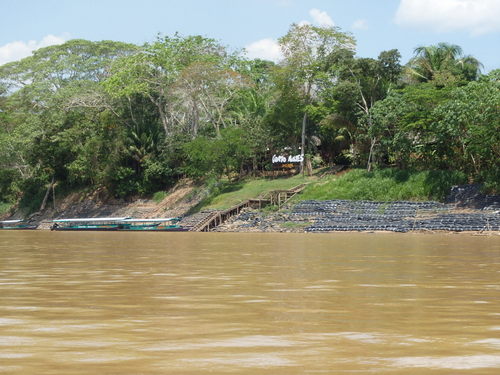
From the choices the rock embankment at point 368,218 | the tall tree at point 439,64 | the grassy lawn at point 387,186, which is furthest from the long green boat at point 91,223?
the tall tree at point 439,64

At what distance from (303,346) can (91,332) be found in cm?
168

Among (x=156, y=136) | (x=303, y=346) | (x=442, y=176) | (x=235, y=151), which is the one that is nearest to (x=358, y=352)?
(x=303, y=346)

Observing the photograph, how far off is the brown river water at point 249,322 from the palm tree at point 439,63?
37.3m

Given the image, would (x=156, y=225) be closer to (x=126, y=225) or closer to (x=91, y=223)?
(x=126, y=225)

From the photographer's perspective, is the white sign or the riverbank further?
the white sign

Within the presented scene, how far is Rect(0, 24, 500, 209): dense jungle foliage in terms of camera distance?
1676 inches

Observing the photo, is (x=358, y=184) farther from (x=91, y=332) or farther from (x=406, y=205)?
(x=91, y=332)

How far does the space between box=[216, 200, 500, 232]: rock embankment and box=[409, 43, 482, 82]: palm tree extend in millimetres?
12485

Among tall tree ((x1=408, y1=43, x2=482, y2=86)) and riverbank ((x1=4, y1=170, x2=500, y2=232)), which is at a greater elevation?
tall tree ((x1=408, y1=43, x2=482, y2=86))

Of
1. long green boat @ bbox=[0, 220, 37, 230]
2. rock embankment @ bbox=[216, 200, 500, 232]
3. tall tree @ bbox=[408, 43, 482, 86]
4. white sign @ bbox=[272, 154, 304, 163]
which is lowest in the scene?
long green boat @ bbox=[0, 220, 37, 230]

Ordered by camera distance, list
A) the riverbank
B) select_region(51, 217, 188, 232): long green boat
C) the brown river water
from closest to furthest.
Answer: the brown river water < the riverbank < select_region(51, 217, 188, 232): long green boat

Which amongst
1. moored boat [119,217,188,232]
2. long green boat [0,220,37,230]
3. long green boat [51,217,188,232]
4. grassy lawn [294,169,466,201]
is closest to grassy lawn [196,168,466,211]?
grassy lawn [294,169,466,201]

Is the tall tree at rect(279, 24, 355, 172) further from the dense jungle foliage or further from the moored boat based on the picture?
the moored boat

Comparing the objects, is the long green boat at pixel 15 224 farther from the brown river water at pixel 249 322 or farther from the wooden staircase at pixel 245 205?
the brown river water at pixel 249 322
